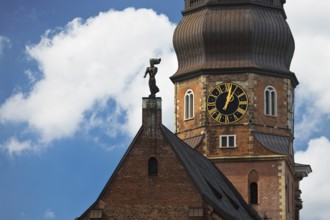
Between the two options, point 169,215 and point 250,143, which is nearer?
point 169,215

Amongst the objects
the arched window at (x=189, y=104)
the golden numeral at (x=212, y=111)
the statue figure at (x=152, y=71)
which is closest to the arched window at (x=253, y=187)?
the golden numeral at (x=212, y=111)

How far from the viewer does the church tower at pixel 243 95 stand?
7925cm

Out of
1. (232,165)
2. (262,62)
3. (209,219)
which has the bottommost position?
(209,219)

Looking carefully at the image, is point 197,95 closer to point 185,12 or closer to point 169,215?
point 185,12

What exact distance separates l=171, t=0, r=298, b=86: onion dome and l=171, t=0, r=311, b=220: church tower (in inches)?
2.2

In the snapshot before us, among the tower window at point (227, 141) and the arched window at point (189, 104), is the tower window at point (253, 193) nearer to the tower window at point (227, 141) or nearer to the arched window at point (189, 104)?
the tower window at point (227, 141)

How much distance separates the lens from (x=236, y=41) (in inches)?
3182

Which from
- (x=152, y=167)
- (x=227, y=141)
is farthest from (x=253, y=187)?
(x=152, y=167)

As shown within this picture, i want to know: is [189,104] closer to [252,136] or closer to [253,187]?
[252,136]

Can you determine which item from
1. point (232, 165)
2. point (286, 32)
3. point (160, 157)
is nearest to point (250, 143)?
point (232, 165)

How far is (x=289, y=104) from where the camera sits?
8169 centimetres

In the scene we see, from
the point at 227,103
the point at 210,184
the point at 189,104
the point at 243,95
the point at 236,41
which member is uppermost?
the point at 236,41

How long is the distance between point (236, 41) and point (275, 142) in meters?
6.12

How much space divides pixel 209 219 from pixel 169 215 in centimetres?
194
